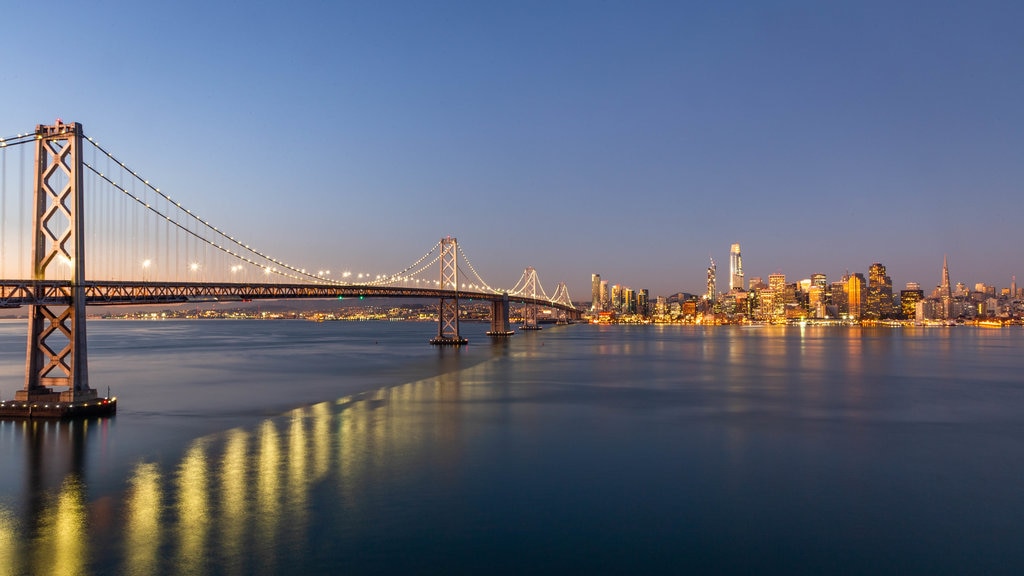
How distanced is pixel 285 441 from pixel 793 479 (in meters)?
15.2

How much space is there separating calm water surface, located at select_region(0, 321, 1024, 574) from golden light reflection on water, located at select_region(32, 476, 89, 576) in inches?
2.3

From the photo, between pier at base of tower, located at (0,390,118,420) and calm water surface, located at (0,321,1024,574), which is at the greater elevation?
pier at base of tower, located at (0,390,118,420)

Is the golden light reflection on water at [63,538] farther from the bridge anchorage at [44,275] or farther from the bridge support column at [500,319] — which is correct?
the bridge support column at [500,319]

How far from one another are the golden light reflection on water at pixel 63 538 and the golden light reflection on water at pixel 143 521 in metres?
0.73

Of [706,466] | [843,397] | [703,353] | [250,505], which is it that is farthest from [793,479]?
[703,353]

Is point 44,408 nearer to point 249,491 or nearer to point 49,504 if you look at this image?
point 49,504

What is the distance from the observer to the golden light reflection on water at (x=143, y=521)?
12055 millimetres

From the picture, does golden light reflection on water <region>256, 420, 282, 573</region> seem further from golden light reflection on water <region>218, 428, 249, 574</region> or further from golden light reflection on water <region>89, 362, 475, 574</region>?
golden light reflection on water <region>218, 428, 249, 574</region>

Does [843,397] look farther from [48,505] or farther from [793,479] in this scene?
[48,505]

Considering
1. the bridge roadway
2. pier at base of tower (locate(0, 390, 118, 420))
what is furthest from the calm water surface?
the bridge roadway

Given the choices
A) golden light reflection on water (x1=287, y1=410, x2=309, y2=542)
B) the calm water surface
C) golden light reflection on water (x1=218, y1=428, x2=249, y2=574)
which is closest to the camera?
golden light reflection on water (x1=218, y1=428, x2=249, y2=574)

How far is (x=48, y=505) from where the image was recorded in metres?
15.6

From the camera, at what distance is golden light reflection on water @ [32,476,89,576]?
1188cm

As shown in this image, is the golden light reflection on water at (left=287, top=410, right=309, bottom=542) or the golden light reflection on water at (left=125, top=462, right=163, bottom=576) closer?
the golden light reflection on water at (left=125, top=462, right=163, bottom=576)
